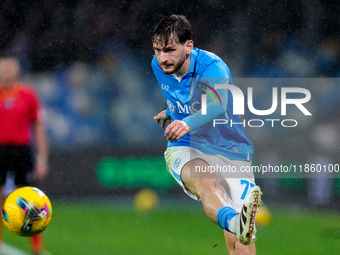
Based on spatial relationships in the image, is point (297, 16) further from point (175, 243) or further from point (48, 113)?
point (175, 243)

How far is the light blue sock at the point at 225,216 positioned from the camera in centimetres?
346

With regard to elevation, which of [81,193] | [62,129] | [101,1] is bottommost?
[81,193]

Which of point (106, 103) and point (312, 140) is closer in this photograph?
point (312, 140)

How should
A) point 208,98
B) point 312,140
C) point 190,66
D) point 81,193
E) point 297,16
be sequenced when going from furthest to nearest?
point 297,16 < point 312,140 < point 81,193 < point 190,66 < point 208,98

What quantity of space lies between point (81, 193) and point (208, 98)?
473 centimetres

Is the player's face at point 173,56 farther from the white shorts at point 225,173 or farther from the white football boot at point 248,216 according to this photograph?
the white football boot at point 248,216

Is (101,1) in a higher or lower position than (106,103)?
higher

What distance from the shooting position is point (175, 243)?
18.0 ft

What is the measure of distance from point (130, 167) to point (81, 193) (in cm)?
76

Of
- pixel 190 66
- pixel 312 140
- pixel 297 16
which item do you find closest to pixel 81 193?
pixel 312 140

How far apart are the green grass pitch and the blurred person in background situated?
2.16 feet

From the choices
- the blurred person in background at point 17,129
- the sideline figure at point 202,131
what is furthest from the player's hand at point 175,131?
the blurred person in background at point 17,129

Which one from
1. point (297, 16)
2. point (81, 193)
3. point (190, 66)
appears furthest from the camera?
point (297, 16)

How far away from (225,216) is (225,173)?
45cm
